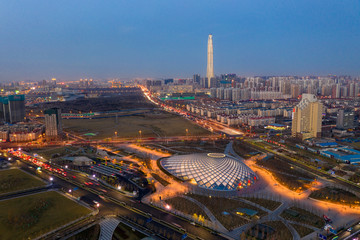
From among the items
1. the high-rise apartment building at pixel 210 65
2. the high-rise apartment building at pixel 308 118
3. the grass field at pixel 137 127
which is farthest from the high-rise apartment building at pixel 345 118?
the high-rise apartment building at pixel 210 65

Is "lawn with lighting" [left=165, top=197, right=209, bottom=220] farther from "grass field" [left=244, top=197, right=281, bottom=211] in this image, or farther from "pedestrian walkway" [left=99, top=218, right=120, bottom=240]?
"grass field" [left=244, top=197, right=281, bottom=211]

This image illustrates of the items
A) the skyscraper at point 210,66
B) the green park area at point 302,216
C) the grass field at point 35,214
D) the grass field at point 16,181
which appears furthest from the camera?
the skyscraper at point 210,66

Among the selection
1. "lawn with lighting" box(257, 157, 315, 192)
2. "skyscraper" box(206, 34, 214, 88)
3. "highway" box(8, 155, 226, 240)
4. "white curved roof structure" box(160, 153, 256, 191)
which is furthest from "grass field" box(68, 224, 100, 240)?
"skyscraper" box(206, 34, 214, 88)

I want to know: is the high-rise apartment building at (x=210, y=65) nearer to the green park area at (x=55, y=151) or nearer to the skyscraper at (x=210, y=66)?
the skyscraper at (x=210, y=66)

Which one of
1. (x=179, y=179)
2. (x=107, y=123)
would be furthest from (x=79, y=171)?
Result: (x=107, y=123)

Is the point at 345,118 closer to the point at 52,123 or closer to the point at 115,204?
the point at 115,204

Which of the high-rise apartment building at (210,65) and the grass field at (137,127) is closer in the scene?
the grass field at (137,127)

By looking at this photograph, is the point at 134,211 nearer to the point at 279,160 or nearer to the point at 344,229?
the point at 344,229
